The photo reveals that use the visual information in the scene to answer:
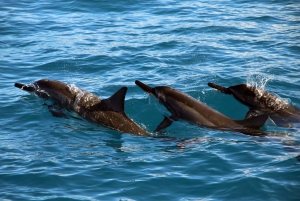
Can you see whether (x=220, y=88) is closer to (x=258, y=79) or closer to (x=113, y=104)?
(x=258, y=79)

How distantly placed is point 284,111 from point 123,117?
13.9 feet

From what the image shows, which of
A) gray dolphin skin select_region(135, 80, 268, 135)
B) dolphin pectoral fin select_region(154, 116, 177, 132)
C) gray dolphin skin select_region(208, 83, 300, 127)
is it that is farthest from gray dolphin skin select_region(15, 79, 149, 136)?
gray dolphin skin select_region(208, 83, 300, 127)

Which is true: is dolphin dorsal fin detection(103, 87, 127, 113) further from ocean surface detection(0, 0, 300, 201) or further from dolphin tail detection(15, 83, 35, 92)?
dolphin tail detection(15, 83, 35, 92)

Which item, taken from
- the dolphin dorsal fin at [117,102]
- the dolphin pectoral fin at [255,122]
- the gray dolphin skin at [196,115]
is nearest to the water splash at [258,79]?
the gray dolphin skin at [196,115]

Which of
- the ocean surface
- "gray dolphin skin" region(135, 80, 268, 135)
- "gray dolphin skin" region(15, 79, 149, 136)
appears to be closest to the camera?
the ocean surface

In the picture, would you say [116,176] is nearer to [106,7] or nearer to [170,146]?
[170,146]

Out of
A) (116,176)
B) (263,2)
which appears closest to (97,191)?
(116,176)

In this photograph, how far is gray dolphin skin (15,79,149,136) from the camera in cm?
1340

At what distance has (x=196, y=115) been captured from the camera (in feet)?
44.6

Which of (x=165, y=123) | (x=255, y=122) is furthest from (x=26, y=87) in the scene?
(x=255, y=122)

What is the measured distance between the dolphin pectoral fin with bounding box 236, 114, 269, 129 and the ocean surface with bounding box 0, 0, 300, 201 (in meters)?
0.45

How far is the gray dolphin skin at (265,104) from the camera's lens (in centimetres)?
1393

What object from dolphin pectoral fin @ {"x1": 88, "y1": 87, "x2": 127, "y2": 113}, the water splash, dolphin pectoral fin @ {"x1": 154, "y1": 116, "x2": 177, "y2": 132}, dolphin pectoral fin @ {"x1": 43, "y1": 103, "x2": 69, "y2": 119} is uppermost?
dolphin pectoral fin @ {"x1": 88, "y1": 87, "x2": 127, "y2": 113}

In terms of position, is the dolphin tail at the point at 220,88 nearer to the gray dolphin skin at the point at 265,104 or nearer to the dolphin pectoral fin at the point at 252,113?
the gray dolphin skin at the point at 265,104
